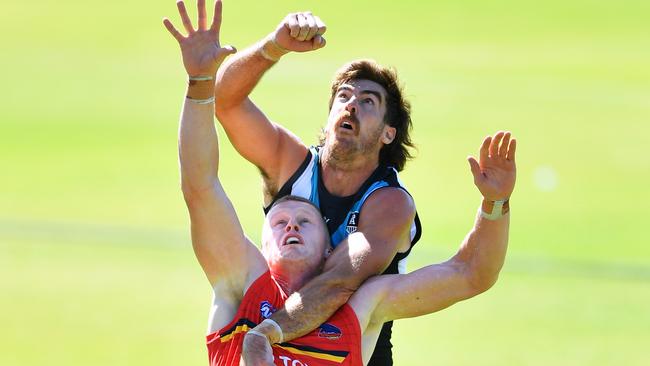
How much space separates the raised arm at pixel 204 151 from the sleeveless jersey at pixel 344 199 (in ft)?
2.69

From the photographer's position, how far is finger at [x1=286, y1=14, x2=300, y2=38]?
6.19 m

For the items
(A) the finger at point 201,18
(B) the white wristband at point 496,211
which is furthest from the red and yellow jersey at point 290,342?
(A) the finger at point 201,18

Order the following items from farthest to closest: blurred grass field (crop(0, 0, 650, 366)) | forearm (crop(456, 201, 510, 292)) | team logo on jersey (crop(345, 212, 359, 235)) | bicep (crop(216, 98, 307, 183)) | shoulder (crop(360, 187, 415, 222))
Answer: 1. blurred grass field (crop(0, 0, 650, 366))
2. bicep (crop(216, 98, 307, 183))
3. team logo on jersey (crop(345, 212, 359, 235))
4. shoulder (crop(360, 187, 415, 222))
5. forearm (crop(456, 201, 510, 292))

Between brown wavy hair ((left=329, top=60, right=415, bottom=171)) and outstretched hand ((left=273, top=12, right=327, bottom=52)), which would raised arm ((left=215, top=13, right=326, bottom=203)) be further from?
brown wavy hair ((left=329, top=60, right=415, bottom=171))

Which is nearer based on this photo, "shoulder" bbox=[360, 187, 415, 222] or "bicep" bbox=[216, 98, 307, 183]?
"shoulder" bbox=[360, 187, 415, 222]

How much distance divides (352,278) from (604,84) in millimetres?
15734

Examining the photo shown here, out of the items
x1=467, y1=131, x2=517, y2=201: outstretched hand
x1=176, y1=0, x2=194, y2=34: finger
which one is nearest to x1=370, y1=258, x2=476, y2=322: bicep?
x1=467, y1=131, x2=517, y2=201: outstretched hand

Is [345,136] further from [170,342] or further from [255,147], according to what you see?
[170,342]

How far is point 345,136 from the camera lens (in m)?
6.62

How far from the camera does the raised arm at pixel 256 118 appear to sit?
21.6ft

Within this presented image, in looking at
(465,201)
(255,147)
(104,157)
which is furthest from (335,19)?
(255,147)

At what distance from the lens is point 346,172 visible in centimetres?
670

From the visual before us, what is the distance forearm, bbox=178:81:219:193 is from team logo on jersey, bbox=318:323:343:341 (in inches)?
32.1

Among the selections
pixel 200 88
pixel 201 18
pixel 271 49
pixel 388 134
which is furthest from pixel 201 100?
pixel 388 134
